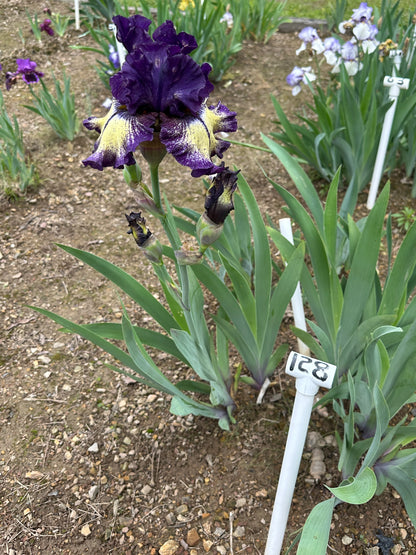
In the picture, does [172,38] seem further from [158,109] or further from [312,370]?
[312,370]

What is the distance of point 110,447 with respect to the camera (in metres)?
1.49

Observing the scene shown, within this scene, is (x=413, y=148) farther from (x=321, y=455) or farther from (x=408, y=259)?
(x=321, y=455)

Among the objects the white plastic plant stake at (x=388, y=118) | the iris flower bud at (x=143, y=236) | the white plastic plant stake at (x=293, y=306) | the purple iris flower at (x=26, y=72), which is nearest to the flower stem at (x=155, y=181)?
the iris flower bud at (x=143, y=236)

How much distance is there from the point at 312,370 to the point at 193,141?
45cm

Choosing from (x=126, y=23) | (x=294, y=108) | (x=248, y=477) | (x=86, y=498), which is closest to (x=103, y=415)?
(x=86, y=498)

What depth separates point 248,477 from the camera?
1361 mm

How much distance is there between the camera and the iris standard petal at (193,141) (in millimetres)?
777

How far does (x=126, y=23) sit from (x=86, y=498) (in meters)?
1.24

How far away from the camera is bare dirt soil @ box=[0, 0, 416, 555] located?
1.27 m

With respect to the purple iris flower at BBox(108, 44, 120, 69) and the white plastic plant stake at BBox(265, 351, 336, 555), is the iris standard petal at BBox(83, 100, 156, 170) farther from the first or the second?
the purple iris flower at BBox(108, 44, 120, 69)

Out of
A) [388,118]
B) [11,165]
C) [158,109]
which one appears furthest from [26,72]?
[158,109]

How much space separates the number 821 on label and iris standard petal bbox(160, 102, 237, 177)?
0.37m

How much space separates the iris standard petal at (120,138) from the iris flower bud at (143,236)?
0.17m

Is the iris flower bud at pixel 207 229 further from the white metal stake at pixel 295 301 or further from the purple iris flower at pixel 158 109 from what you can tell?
the white metal stake at pixel 295 301
